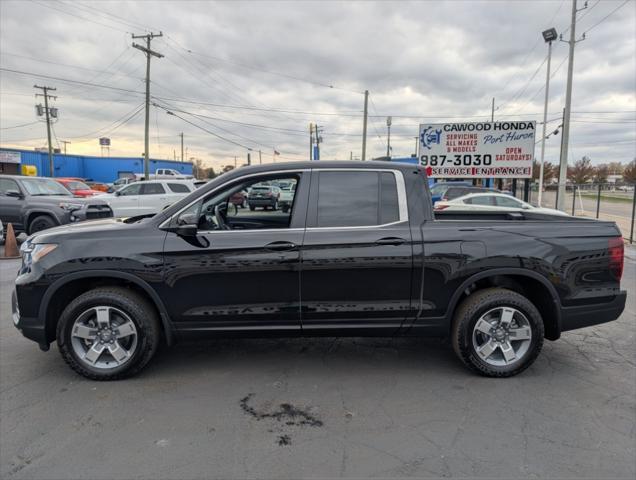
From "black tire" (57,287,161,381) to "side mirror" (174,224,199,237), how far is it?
68 cm

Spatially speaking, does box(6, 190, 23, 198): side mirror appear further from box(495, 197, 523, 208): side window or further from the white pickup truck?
the white pickup truck

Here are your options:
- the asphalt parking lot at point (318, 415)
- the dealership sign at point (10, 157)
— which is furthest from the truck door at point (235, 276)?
the dealership sign at point (10, 157)

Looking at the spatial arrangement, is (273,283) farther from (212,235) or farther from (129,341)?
(129,341)

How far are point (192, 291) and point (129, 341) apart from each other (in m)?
0.71

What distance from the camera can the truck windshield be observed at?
1186 cm

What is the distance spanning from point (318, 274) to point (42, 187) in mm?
11476

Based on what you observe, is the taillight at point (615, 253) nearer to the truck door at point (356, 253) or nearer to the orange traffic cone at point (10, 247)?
the truck door at point (356, 253)

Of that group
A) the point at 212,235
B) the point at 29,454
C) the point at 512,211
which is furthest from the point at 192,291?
the point at 512,211

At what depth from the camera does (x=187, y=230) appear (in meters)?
3.63

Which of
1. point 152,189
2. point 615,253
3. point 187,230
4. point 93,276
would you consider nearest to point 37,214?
point 152,189

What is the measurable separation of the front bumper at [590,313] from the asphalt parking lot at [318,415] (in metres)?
0.48

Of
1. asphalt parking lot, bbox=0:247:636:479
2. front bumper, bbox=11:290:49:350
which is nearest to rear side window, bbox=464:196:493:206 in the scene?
asphalt parking lot, bbox=0:247:636:479

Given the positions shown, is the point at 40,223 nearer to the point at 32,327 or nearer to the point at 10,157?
the point at 32,327

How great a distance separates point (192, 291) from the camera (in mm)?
3723
